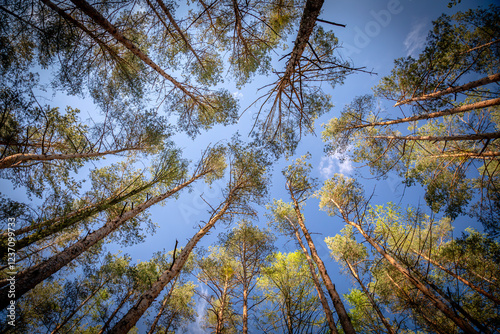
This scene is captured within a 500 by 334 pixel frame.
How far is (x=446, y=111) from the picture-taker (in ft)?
16.8

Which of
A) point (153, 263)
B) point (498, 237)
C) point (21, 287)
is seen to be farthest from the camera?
point (153, 263)

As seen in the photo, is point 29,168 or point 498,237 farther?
point 29,168

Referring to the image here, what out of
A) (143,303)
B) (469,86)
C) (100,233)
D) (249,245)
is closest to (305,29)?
(469,86)

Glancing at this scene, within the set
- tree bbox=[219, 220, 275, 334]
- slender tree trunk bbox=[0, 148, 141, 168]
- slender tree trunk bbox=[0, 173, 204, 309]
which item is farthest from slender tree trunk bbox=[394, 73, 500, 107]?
slender tree trunk bbox=[0, 148, 141, 168]

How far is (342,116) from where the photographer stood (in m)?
9.03

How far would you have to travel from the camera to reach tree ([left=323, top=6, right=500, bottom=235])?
4926 mm

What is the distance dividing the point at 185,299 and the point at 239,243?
5066 millimetres

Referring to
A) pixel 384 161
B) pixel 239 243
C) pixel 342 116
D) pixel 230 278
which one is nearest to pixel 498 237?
pixel 384 161

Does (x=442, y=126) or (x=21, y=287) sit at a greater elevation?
(x=442, y=126)

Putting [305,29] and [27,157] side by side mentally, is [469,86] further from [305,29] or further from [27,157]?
[27,157]

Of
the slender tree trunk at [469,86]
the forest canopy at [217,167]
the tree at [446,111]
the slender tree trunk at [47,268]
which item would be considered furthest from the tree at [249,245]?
the slender tree trunk at [469,86]

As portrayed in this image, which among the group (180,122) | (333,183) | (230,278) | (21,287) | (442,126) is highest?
(442,126)

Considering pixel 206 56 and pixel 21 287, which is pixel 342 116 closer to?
pixel 206 56

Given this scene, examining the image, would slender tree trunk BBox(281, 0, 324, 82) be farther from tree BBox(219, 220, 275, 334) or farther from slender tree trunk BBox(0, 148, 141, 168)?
slender tree trunk BBox(0, 148, 141, 168)
